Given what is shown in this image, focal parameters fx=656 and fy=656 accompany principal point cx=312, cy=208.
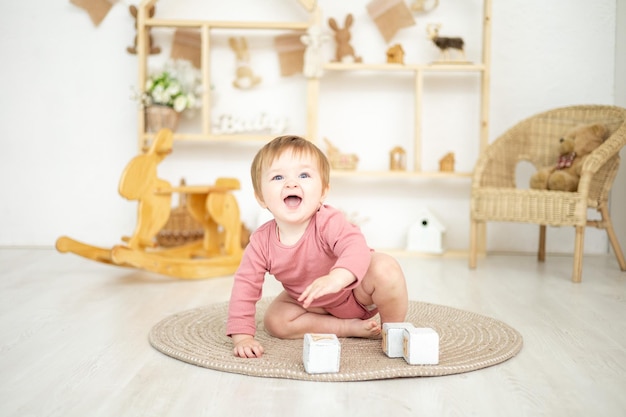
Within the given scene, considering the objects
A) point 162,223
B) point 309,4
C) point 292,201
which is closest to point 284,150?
point 292,201

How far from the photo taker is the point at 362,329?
1.61 metres

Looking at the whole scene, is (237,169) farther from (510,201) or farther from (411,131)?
(510,201)

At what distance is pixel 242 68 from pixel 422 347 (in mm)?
2434

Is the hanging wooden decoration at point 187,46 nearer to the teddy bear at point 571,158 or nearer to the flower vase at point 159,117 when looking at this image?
the flower vase at point 159,117

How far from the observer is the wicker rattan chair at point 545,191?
2.62 m

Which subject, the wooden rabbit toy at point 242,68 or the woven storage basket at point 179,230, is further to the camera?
the wooden rabbit toy at point 242,68

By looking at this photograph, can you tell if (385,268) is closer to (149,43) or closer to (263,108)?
(263,108)

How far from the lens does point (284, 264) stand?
1.53 meters

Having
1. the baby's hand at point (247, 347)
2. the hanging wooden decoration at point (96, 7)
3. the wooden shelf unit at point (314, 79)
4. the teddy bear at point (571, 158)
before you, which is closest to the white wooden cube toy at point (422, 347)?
the baby's hand at point (247, 347)

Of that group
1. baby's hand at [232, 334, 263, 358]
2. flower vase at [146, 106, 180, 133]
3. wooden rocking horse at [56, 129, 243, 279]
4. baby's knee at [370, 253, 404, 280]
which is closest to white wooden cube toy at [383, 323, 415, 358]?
baby's knee at [370, 253, 404, 280]

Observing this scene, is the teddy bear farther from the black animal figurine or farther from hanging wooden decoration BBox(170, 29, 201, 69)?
hanging wooden decoration BBox(170, 29, 201, 69)

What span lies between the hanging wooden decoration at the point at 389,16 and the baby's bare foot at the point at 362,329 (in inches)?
86.5

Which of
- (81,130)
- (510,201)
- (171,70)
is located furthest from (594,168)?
(81,130)

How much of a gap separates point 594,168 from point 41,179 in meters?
2.76
